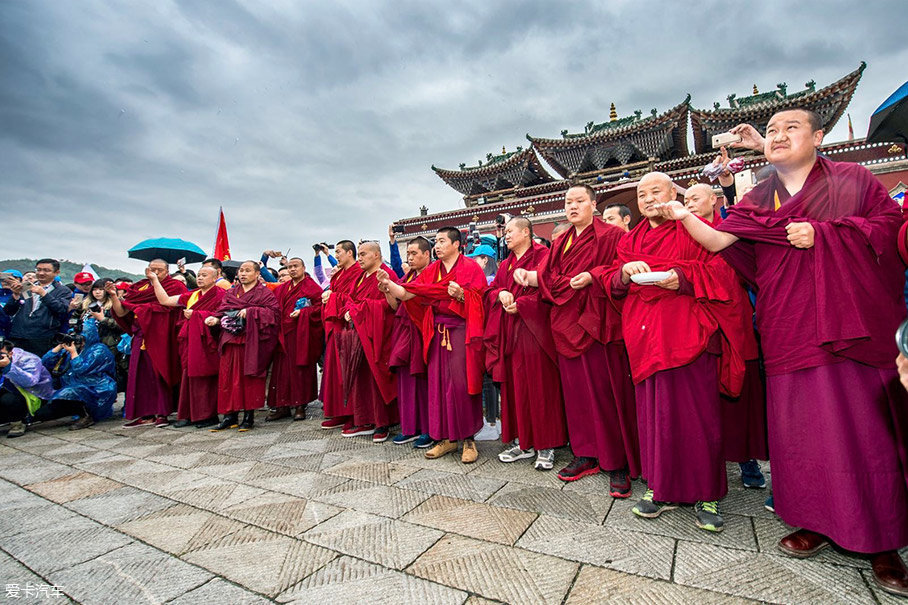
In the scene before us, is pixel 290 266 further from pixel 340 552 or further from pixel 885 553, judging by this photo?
pixel 885 553

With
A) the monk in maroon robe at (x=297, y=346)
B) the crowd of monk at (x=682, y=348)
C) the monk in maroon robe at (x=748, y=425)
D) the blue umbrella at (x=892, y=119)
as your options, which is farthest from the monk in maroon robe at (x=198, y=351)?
the blue umbrella at (x=892, y=119)

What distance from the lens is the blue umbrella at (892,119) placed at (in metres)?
2.36

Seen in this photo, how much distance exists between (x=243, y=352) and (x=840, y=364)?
508 centimetres

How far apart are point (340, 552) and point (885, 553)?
223cm

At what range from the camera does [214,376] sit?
5270mm

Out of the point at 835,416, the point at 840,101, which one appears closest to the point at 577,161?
the point at 840,101

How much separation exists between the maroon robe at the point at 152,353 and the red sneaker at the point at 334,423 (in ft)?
7.52

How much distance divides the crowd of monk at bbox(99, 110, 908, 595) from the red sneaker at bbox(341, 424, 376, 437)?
17mm

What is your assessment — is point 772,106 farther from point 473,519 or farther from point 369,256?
point 473,519

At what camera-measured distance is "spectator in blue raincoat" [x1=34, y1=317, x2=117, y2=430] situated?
5.43 m

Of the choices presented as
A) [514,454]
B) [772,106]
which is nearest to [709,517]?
[514,454]

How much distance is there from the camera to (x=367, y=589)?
173 cm

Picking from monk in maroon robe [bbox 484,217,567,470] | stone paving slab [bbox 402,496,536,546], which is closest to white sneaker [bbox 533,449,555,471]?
monk in maroon robe [bbox 484,217,567,470]

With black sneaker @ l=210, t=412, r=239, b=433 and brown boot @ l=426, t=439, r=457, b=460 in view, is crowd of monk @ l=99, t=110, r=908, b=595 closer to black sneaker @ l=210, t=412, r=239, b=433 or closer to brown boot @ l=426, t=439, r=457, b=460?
brown boot @ l=426, t=439, r=457, b=460
